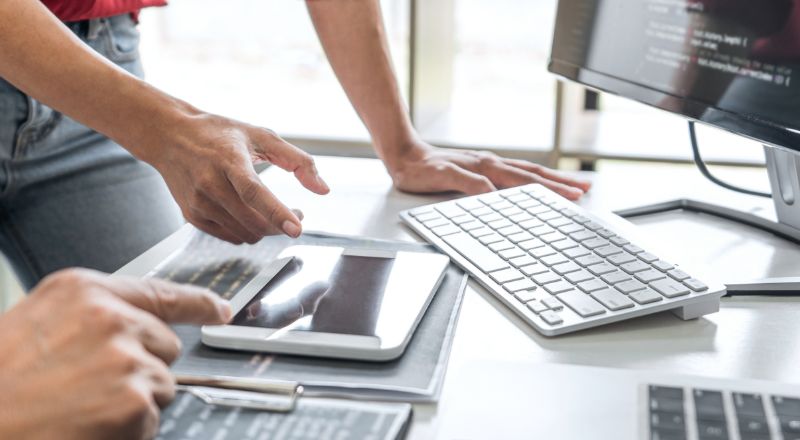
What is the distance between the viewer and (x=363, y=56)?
115 cm

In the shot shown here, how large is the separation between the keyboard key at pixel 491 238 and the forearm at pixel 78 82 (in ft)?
1.01

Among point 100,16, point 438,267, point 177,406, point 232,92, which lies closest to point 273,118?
point 232,92

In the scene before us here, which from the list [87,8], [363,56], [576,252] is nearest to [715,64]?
[576,252]

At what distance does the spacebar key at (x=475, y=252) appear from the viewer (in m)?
0.76

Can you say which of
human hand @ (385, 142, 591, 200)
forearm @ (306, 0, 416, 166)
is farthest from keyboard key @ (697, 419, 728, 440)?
forearm @ (306, 0, 416, 166)

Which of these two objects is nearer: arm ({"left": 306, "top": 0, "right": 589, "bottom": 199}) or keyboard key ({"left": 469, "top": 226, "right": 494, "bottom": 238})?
keyboard key ({"left": 469, "top": 226, "right": 494, "bottom": 238})

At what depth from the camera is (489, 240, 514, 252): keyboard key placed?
2.58ft

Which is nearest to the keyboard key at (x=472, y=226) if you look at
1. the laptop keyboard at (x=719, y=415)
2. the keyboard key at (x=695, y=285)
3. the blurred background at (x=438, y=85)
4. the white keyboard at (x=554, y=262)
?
the white keyboard at (x=554, y=262)

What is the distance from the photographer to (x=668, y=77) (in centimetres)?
91

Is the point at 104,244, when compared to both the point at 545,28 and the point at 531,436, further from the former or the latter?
the point at 545,28

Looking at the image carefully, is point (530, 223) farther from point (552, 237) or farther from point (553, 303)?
point (553, 303)

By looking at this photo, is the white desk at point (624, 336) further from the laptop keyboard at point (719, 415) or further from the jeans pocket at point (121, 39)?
the jeans pocket at point (121, 39)

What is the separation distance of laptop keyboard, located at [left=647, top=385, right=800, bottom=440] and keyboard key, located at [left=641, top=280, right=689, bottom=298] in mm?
146

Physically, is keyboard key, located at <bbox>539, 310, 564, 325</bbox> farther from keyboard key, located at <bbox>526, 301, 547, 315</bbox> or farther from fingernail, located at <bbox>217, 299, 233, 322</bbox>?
fingernail, located at <bbox>217, 299, 233, 322</bbox>
